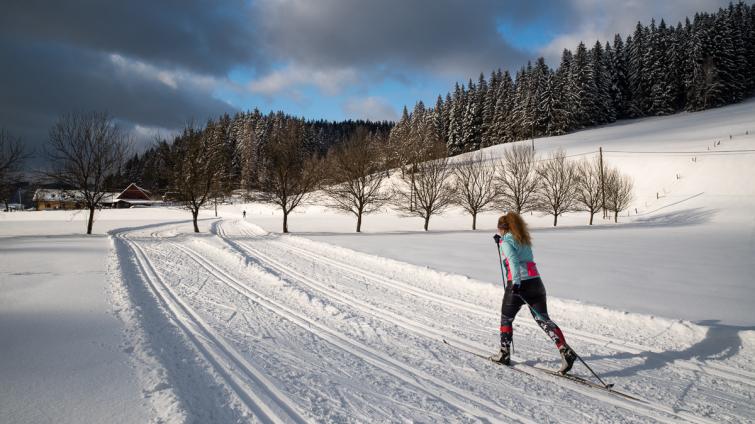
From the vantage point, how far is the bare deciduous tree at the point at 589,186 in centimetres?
3641

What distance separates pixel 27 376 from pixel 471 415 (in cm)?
473

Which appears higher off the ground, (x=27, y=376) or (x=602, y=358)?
(x=27, y=376)

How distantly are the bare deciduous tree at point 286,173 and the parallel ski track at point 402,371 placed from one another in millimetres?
20254

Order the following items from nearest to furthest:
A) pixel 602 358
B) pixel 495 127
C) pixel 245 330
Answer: pixel 602 358 < pixel 245 330 < pixel 495 127

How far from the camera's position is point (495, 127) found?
71000mm

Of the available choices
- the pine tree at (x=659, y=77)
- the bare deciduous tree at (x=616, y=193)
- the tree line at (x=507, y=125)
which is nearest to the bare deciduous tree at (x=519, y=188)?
the tree line at (x=507, y=125)

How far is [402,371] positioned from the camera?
4332mm

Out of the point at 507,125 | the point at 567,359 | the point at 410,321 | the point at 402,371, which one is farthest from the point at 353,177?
the point at 507,125

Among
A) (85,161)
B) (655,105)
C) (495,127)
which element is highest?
(655,105)

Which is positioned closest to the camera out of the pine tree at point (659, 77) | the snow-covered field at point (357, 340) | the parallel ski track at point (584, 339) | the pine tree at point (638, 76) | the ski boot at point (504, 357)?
the snow-covered field at point (357, 340)

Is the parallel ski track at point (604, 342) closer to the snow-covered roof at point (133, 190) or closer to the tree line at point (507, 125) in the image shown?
the tree line at point (507, 125)

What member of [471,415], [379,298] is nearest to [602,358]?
[471,415]

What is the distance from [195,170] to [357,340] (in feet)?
87.7

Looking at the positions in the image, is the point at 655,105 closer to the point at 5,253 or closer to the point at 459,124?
the point at 459,124
